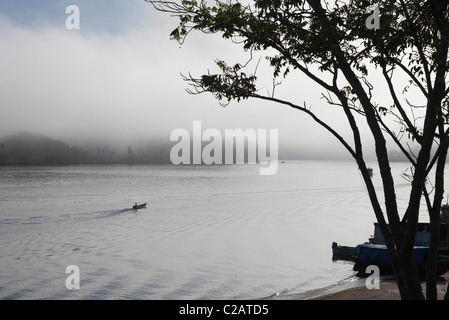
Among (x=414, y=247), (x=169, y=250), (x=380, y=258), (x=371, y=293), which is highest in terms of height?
(x=414, y=247)

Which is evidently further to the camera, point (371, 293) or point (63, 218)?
point (63, 218)

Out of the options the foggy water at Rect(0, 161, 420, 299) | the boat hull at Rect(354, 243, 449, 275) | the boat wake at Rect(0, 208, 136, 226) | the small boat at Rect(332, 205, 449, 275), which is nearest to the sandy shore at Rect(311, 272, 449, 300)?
the boat hull at Rect(354, 243, 449, 275)

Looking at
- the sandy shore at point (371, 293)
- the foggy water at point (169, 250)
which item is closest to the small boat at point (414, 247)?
the sandy shore at point (371, 293)

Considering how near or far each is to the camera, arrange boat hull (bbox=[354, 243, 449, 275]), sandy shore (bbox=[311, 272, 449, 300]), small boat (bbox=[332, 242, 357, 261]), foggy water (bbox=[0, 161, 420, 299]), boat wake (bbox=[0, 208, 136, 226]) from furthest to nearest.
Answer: boat wake (bbox=[0, 208, 136, 226]) → small boat (bbox=[332, 242, 357, 261]) → boat hull (bbox=[354, 243, 449, 275]) → foggy water (bbox=[0, 161, 420, 299]) → sandy shore (bbox=[311, 272, 449, 300])

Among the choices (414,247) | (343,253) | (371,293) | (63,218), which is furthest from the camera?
(63,218)

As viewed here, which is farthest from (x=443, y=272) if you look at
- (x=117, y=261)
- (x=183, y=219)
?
(x=183, y=219)

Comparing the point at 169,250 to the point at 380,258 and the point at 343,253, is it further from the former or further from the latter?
the point at 380,258

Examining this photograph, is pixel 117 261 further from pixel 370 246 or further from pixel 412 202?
pixel 412 202

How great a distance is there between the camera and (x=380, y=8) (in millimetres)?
7949

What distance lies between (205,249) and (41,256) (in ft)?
54.6

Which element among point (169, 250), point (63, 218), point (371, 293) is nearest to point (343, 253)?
point (371, 293)

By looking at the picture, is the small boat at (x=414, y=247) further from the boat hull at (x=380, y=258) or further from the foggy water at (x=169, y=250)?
the foggy water at (x=169, y=250)

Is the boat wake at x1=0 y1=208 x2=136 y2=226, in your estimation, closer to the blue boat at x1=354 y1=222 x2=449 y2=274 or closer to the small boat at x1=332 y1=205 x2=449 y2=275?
the small boat at x1=332 y1=205 x2=449 y2=275

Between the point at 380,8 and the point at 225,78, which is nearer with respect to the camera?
the point at 380,8
